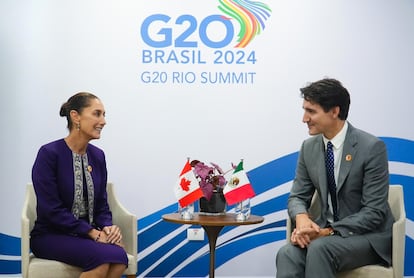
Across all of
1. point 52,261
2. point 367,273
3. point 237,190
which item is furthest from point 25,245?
point 367,273

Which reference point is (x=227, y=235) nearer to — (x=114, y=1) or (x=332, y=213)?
(x=332, y=213)

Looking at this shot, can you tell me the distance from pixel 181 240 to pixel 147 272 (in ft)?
1.21

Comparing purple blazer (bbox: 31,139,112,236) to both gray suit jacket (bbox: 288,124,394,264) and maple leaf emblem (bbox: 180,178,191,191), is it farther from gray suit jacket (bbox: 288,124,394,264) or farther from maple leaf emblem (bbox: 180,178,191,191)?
gray suit jacket (bbox: 288,124,394,264)

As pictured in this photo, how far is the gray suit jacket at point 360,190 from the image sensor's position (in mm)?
3328

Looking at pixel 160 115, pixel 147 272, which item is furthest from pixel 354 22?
pixel 147 272

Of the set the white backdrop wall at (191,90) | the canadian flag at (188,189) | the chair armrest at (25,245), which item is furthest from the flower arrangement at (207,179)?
the chair armrest at (25,245)

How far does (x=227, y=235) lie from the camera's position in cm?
477

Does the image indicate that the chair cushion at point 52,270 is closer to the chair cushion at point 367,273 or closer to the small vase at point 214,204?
the small vase at point 214,204

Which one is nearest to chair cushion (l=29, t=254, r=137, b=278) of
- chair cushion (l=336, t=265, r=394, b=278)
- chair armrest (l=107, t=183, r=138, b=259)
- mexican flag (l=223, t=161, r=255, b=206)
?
chair armrest (l=107, t=183, r=138, b=259)

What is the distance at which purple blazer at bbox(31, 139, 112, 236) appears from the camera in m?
3.60

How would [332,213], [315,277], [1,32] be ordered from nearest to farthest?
1. [315,277]
2. [332,213]
3. [1,32]

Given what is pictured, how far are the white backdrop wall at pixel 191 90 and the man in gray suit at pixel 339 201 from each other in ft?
3.86

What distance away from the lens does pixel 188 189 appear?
12.5ft

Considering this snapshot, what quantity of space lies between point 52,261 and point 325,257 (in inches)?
61.6
